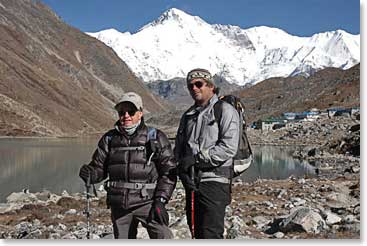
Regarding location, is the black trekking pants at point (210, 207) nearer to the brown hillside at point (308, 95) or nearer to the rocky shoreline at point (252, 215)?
the rocky shoreline at point (252, 215)

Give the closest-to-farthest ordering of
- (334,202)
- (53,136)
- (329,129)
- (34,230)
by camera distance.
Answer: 1. (34,230)
2. (334,202)
3. (329,129)
4. (53,136)

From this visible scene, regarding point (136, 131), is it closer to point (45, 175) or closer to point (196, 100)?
point (196, 100)

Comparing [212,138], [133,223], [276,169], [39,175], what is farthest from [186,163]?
[276,169]

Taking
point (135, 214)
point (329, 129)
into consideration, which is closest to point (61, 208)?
point (135, 214)

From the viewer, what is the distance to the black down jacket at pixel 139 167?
3.92m

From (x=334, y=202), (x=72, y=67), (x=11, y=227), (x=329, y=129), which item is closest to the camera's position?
(x=11, y=227)

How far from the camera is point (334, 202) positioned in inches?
410

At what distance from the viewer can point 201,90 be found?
12.8 feet

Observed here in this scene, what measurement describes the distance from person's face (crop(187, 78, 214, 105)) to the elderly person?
1.19 feet

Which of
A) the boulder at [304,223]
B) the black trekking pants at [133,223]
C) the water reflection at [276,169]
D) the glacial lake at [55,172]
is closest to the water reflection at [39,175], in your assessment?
the glacial lake at [55,172]

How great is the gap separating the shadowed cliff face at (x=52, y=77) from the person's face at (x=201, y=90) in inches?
2436

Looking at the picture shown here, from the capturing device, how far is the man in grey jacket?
148 inches

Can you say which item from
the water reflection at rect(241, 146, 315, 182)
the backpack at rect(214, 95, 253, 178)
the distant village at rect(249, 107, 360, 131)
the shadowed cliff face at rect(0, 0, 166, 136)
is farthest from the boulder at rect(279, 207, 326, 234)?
the shadowed cliff face at rect(0, 0, 166, 136)

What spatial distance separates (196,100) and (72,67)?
106992 millimetres
